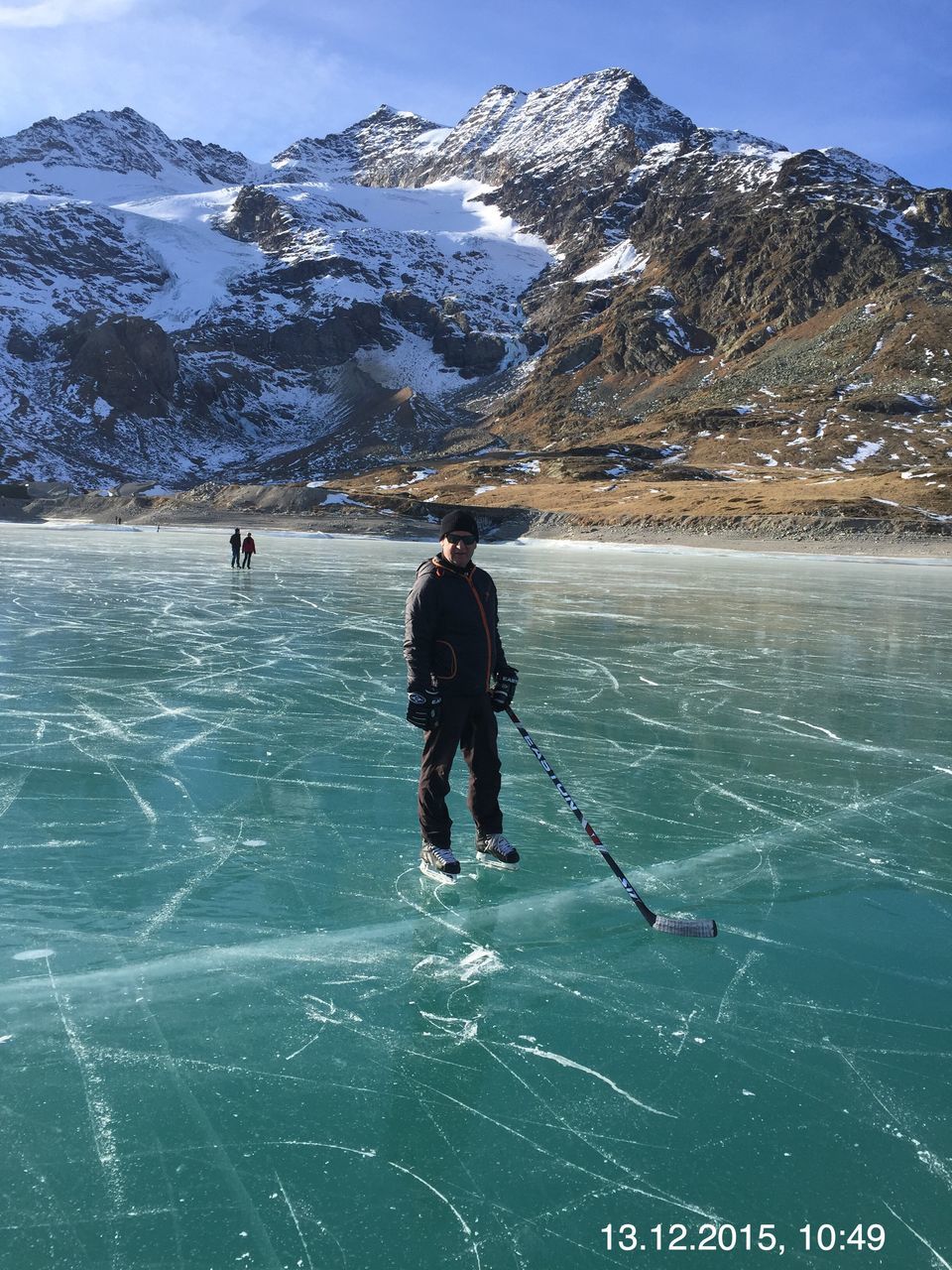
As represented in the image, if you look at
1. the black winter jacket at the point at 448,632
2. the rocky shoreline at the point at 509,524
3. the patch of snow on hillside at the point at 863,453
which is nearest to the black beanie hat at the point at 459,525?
the black winter jacket at the point at 448,632

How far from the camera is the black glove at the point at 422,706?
4.91 meters

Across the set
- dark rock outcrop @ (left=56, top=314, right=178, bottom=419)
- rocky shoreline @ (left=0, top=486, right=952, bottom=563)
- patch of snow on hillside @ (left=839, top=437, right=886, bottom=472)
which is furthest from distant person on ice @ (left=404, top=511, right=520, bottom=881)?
dark rock outcrop @ (left=56, top=314, right=178, bottom=419)

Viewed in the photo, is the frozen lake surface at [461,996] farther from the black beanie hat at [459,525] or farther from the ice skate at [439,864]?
the black beanie hat at [459,525]

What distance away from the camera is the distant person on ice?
495 centimetres

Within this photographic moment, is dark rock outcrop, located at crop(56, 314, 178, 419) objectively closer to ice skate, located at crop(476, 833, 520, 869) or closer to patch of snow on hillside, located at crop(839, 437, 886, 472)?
patch of snow on hillside, located at crop(839, 437, 886, 472)

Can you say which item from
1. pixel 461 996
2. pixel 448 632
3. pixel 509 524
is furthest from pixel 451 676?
pixel 509 524

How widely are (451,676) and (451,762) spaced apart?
51 centimetres

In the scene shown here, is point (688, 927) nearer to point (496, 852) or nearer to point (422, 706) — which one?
point (496, 852)

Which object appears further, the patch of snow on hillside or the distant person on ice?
the patch of snow on hillside

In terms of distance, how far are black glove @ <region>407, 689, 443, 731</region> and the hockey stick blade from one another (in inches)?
58.8

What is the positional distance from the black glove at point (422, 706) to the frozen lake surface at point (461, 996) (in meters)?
0.90

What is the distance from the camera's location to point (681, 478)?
93.6 metres
